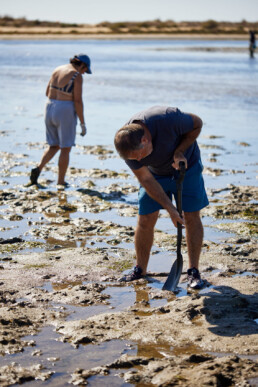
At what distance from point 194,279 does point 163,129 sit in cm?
134

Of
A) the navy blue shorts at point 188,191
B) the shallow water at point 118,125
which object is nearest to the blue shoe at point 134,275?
the shallow water at point 118,125

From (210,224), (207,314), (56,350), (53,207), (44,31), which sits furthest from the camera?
(44,31)

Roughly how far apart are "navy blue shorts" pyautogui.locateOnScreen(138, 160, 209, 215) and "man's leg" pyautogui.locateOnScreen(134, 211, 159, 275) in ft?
0.37

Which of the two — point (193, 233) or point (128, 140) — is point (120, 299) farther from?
point (128, 140)

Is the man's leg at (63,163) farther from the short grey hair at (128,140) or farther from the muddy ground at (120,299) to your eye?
the short grey hair at (128,140)

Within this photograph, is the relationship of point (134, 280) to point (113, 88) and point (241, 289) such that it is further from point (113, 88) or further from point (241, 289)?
point (113, 88)

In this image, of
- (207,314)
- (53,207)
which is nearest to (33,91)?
(53,207)

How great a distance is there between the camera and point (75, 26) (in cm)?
7881

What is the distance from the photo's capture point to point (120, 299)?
16.4 ft

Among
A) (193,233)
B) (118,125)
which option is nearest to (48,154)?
(193,233)

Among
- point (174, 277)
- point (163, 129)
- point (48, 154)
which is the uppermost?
point (163, 129)

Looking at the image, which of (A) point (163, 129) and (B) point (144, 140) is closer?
(B) point (144, 140)

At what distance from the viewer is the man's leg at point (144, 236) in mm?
5285

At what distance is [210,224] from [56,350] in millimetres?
3289
